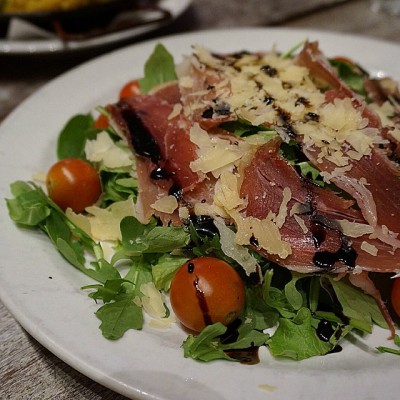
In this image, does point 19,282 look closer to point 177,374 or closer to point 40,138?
point 177,374

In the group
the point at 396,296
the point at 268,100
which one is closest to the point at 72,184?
the point at 268,100

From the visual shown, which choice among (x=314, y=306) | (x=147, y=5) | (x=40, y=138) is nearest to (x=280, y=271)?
(x=314, y=306)

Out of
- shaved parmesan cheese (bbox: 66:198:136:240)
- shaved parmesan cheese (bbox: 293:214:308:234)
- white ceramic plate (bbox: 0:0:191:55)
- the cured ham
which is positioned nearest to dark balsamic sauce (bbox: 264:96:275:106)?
the cured ham

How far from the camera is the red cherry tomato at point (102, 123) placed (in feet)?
8.25

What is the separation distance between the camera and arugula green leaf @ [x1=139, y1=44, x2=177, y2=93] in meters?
2.68

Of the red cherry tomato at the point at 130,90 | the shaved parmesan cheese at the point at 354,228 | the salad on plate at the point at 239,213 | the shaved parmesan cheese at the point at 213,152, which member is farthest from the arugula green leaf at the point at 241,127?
the red cherry tomato at the point at 130,90

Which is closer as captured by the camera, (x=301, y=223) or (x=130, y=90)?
(x=301, y=223)

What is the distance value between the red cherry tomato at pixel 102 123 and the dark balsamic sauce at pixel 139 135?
18 centimetres

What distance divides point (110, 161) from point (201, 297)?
787 mm

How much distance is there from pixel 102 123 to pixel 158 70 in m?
0.39

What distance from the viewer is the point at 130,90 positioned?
8.90 feet

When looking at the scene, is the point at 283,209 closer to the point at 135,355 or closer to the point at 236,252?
the point at 236,252

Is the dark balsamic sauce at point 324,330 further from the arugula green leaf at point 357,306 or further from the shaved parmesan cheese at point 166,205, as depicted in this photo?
the shaved parmesan cheese at point 166,205

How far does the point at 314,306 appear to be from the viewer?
6.05 ft
